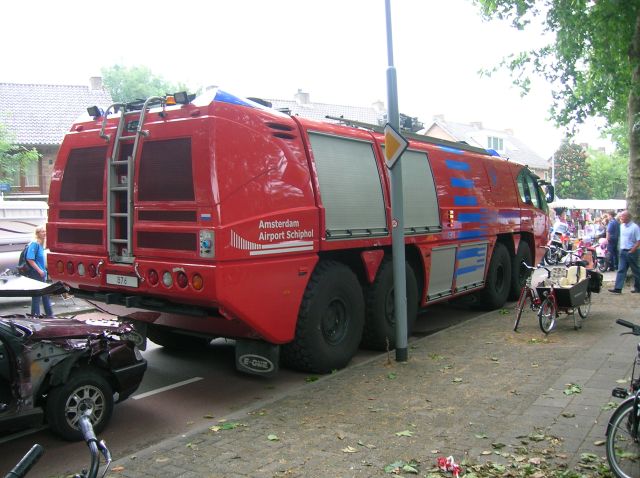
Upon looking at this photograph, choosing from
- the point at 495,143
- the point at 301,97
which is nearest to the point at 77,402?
the point at 301,97

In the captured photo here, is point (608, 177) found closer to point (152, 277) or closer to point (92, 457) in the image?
point (152, 277)

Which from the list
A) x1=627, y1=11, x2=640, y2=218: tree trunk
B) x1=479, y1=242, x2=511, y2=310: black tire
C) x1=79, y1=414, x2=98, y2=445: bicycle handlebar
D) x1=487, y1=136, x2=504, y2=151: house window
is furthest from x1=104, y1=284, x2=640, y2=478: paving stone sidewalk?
x1=487, y1=136, x2=504, y2=151: house window

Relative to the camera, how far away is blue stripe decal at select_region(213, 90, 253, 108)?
218 inches

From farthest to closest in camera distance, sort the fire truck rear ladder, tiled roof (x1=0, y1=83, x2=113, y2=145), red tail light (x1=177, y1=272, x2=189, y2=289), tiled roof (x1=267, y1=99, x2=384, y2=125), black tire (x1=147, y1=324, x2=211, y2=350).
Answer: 1. tiled roof (x1=267, y1=99, x2=384, y2=125)
2. tiled roof (x1=0, y1=83, x2=113, y2=145)
3. black tire (x1=147, y1=324, x2=211, y2=350)
4. the fire truck rear ladder
5. red tail light (x1=177, y1=272, x2=189, y2=289)

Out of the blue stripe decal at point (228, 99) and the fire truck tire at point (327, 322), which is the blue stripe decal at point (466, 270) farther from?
the blue stripe decal at point (228, 99)

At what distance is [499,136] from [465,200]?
48.2 m

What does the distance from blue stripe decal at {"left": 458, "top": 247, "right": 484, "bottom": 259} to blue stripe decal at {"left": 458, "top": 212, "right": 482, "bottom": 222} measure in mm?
486

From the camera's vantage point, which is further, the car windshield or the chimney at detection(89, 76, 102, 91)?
the chimney at detection(89, 76, 102, 91)

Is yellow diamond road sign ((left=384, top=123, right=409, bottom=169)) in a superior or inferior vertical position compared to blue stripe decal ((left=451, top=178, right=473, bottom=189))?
superior

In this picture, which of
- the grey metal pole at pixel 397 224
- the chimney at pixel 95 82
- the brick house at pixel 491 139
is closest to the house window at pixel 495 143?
the brick house at pixel 491 139

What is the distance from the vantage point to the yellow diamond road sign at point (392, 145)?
22.3 ft

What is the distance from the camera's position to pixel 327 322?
21.5ft

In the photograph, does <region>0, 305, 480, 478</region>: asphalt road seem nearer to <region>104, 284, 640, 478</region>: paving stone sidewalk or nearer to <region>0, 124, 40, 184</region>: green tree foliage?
<region>104, 284, 640, 478</region>: paving stone sidewalk

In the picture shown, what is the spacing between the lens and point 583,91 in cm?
1753
